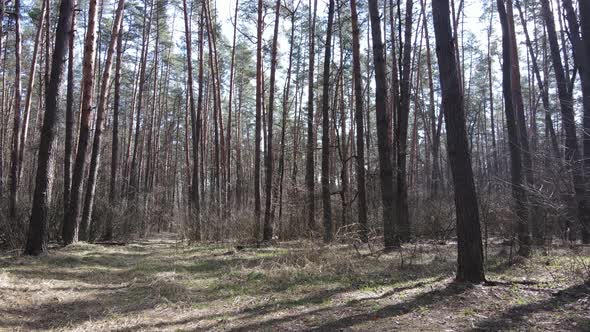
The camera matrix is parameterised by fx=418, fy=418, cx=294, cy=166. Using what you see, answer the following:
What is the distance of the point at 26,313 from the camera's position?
488cm

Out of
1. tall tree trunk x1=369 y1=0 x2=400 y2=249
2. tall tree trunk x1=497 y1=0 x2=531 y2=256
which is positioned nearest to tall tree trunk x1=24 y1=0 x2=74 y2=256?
tall tree trunk x1=369 y1=0 x2=400 y2=249

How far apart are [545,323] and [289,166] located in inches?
689

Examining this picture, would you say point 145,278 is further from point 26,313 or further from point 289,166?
point 289,166

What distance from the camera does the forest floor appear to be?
14.2 ft

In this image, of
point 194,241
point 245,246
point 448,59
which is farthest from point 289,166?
point 448,59

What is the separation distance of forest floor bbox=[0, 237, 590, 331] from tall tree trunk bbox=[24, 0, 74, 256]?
456 millimetres

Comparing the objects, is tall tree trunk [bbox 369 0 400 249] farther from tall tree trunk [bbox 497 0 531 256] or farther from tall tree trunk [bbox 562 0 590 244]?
tall tree trunk [bbox 562 0 590 244]

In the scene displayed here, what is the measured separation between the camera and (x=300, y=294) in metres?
5.63

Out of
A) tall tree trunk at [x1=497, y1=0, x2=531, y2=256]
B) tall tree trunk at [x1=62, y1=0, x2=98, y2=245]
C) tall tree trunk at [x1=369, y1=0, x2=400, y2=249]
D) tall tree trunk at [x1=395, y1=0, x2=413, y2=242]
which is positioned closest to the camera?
tall tree trunk at [x1=497, y1=0, x2=531, y2=256]

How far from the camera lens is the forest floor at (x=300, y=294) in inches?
171

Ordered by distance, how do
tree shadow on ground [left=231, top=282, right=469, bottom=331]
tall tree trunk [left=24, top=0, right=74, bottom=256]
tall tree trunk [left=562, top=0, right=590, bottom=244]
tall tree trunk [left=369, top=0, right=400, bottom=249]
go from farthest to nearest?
tall tree trunk [left=369, top=0, right=400, bottom=249], tall tree trunk [left=24, top=0, right=74, bottom=256], tall tree trunk [left=562, top=0, right=590, bottom=244], tree shadow on ground [left=231, top=282, right=469, bottom=331]

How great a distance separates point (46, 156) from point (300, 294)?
5.76 metres

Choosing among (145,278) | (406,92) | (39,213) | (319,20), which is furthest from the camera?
(319,20)

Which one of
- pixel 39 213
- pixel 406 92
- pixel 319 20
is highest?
pixel 319 20
